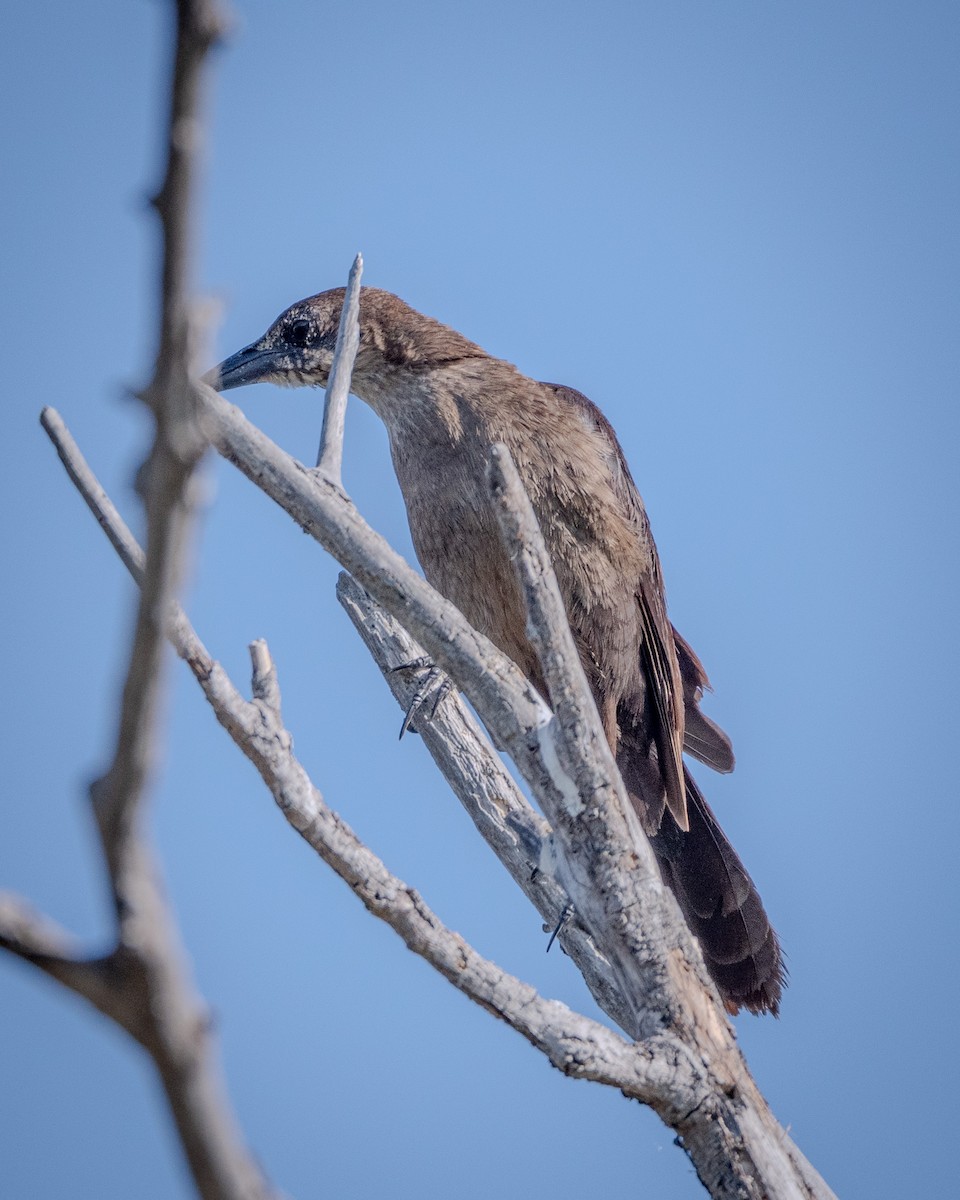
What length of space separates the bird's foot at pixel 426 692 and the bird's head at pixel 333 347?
1410 mm

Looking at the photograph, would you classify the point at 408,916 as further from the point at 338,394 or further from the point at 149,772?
the point at 149,772

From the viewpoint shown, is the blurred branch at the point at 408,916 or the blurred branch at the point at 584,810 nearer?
the blurred branch at the point at 408,916

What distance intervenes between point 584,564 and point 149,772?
11.2ft

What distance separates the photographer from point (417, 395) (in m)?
4.64

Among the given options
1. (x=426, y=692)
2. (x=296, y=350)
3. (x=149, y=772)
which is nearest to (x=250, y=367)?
(x=296, y=350)

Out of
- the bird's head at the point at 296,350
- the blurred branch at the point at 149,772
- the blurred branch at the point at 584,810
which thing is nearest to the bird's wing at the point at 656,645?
the bird's head at the point at 296,350

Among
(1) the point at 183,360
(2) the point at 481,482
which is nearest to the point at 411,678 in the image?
(2) the point at 481,482

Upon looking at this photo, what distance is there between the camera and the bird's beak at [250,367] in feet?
16.4

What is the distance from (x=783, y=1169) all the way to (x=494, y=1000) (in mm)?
711

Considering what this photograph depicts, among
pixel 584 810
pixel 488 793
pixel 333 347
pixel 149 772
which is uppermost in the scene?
pixel 333 347

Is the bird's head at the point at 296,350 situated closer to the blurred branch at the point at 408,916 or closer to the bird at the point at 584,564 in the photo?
the bird at the point at 584,564

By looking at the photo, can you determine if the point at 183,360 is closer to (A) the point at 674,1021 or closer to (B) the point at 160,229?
(B) the point at 160,229

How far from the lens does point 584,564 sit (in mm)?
4309

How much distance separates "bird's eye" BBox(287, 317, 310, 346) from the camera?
4965 millimetres
